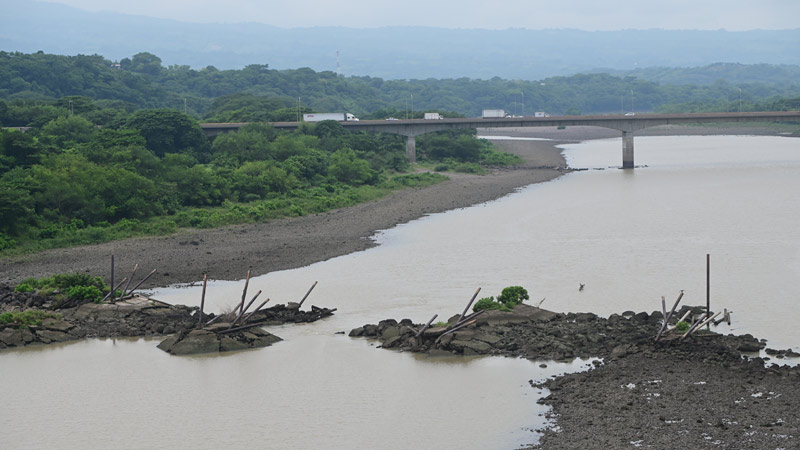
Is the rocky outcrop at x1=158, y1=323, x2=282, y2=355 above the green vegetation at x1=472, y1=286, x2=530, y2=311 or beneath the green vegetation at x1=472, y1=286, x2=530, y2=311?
beneath

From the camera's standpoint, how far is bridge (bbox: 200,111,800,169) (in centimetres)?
9556

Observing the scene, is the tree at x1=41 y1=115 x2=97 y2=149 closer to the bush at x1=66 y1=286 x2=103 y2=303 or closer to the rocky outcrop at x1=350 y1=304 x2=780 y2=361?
the bush at x1=66 y1=286 x2=103 y2=303

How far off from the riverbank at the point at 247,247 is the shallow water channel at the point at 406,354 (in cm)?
164

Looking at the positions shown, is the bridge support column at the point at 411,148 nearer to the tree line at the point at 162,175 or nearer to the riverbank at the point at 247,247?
the tree line at the point at 162,175

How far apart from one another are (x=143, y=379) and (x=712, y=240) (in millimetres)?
30106

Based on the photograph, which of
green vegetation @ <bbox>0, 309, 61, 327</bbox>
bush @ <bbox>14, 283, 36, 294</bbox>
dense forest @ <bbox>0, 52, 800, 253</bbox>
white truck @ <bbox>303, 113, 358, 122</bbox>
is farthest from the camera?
white truck @ <bbox>303, 113, 358, 122</bbox>

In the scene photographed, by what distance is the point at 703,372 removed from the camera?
2494 cm

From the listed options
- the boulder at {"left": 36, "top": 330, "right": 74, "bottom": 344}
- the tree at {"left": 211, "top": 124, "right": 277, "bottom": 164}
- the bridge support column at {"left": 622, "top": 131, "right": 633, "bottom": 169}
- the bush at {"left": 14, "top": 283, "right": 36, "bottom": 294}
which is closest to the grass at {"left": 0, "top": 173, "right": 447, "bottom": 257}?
the tree at {"left": 211, "top": 124, "right": 277, "bottom": 164}

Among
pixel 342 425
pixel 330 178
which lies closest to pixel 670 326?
pixel 342 425

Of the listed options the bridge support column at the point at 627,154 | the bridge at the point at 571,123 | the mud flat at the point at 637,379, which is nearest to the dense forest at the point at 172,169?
the bridge at the point at 571,123

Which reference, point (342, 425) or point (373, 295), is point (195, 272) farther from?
point (342, 425)

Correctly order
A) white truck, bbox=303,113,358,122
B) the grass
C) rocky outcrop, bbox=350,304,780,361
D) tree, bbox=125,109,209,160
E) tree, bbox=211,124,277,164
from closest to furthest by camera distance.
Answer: rocky outcrop, bbox=350,304,780,361, the grass, tree, bbox=211,124,277,164, tree, bbox=125,109,209,160, white truck, bbox=303,113,358,122

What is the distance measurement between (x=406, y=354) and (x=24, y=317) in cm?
1261

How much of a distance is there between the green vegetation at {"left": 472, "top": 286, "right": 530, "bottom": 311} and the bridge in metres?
62.6
